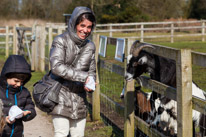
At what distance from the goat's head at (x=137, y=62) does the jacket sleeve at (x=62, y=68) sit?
1.46 metres

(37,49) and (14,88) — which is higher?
(37,49)

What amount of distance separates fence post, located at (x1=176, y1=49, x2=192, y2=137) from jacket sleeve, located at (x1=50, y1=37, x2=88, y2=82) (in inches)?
39.7

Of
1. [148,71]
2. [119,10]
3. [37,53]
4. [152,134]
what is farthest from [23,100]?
[119,10]

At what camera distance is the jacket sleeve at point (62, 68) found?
4.03 metres

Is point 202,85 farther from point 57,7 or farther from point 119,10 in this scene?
point 57,7

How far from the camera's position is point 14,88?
3.91m

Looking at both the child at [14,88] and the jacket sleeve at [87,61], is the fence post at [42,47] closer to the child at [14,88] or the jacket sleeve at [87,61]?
the jacket sleeve at [87,61]

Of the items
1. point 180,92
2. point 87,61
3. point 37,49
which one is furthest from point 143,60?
point 37,49

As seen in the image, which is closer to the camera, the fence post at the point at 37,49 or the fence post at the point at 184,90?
the fence post at the point at 184,90

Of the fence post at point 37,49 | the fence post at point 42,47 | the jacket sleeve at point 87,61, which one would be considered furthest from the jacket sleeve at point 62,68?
the fence post at point 37,49

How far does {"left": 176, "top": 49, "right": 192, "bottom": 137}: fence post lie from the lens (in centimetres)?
373

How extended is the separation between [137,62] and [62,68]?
1709 mm

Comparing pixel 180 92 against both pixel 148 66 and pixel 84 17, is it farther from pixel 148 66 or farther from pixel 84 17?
pixel 148 66

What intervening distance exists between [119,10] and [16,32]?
2509 cm
